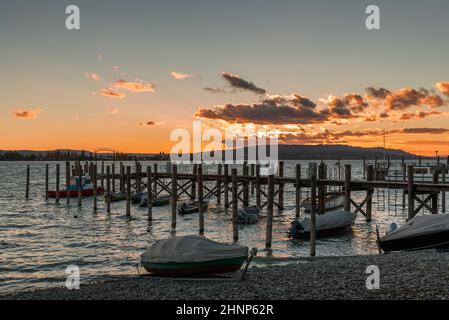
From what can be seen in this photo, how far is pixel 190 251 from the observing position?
15.3m

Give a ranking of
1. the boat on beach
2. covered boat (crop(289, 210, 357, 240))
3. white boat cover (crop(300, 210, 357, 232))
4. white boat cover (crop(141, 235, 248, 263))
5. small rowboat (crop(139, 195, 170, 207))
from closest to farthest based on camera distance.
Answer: white boat cover (crop(141, 235, 248, 263)) < covered boat (crop(289, 210, 357, 240)) < white boat cover (crop(300, 210, 357, 232)) < small rowboat (crop(139, 195, 170, 207)) < the boat on beach

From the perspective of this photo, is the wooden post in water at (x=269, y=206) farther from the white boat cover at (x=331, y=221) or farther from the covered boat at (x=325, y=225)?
the white boat cover at (x=331, y=221)

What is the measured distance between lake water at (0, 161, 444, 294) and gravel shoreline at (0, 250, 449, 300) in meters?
4.59

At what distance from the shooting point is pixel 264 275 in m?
15.5

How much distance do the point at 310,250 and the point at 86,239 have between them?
14990mm

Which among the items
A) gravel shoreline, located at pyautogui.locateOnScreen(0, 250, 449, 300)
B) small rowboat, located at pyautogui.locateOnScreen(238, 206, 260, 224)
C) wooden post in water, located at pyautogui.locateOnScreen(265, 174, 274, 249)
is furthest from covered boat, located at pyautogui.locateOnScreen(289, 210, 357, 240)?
gravel shoreline, located at pyautogui.locateOnScreen(0, 250, 449, 300)

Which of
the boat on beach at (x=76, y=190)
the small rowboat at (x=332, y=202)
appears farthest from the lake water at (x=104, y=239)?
the boat on beach at (x=76, y=190)

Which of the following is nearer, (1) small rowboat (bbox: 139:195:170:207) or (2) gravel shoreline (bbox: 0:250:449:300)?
(2) gravel shoreline (bbox: 0:250:449:300)

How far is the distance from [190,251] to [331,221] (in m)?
15.0

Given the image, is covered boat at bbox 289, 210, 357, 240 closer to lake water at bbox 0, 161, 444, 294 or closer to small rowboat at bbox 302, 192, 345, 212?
lake water at bbox 0, 161, 444, 294

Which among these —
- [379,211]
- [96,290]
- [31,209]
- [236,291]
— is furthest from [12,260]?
[379,211]

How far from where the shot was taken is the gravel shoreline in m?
A: 12.2
